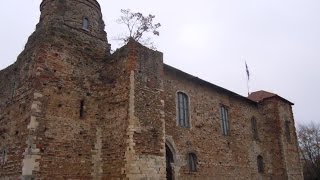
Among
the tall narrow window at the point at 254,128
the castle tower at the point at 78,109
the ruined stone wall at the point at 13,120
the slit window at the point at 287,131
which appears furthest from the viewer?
Answer: the slit window at the point at 287,131

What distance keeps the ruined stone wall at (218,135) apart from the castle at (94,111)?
0.07m

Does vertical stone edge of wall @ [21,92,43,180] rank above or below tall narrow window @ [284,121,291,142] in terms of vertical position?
below

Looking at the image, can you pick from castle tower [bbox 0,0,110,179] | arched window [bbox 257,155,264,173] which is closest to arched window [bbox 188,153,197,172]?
castle tower [bbox 0,0,110,179]

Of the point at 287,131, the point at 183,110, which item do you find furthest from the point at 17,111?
the point at 287,131

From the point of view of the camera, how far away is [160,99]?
523 inches

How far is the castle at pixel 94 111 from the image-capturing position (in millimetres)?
11453

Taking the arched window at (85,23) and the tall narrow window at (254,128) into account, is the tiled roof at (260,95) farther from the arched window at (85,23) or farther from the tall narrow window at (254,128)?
the arched window at (85,23)

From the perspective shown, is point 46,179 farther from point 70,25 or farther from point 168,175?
point 70,25

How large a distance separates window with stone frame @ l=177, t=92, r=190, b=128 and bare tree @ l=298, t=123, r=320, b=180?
77.6 feet

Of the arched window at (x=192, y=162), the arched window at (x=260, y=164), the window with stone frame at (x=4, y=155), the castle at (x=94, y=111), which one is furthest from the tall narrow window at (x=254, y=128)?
the window with stone frame at (x=4, y=155)

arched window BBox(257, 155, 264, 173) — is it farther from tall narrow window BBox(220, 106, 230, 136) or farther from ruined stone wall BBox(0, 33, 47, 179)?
ruined stone wall BBox(0, 33, 47, 179)

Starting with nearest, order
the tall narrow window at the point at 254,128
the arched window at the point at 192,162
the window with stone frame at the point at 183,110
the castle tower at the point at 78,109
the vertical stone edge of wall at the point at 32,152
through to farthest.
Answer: the vertical stone edge of wall at the point at 32,152, the castle tower at the point at 78,109, the arched window at the point at 192,162, the window with stone frame at the point at 183,110, the tall narrow window at the point at 254,128

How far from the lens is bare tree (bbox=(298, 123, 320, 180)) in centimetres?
3478

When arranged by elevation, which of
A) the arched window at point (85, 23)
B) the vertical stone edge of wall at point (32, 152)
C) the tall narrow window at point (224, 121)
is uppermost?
the arched window at point (85, 23)
